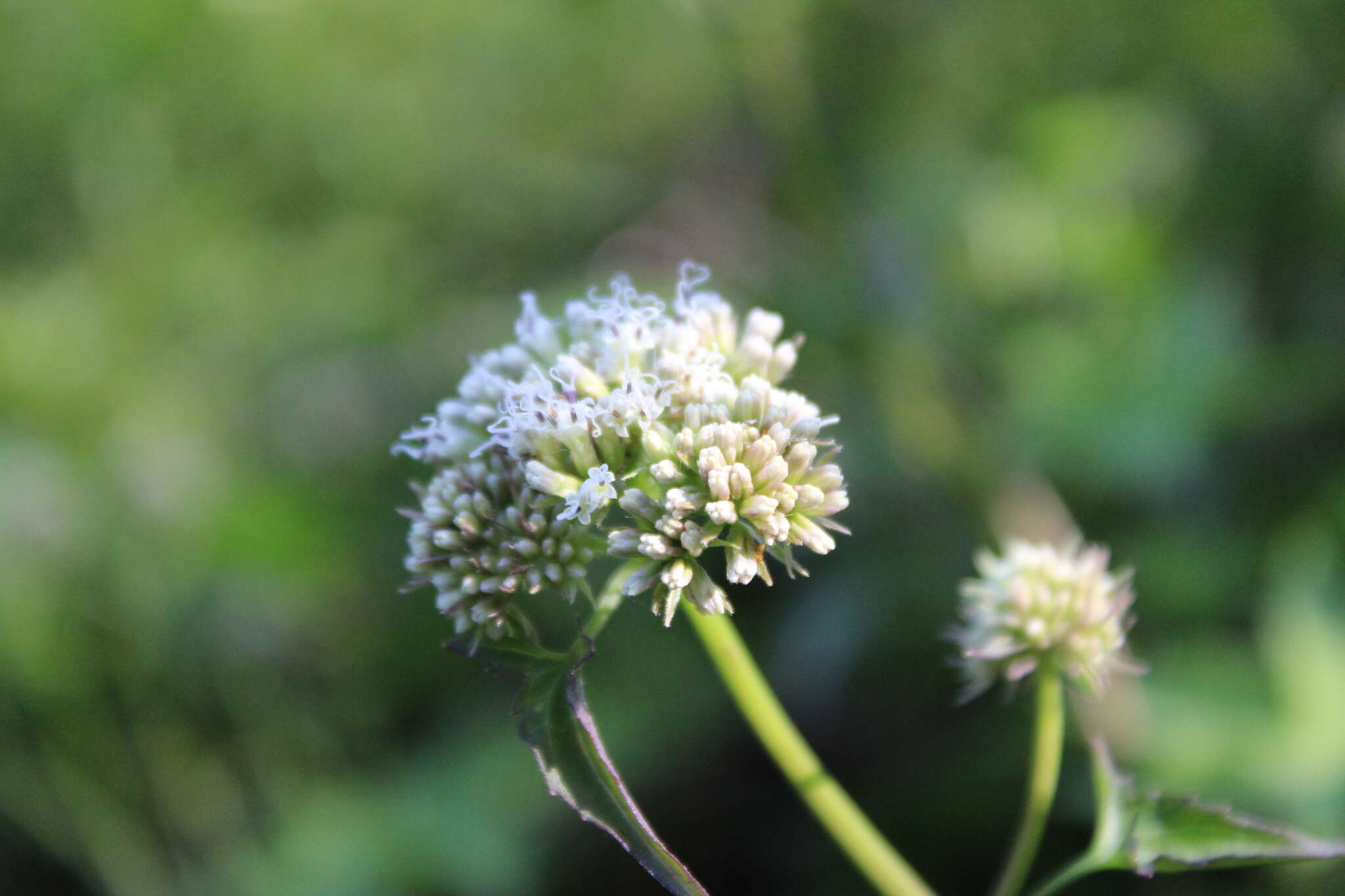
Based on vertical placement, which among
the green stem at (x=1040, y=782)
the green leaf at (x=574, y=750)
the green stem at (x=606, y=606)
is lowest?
the green stem at (x=1040, y=782)

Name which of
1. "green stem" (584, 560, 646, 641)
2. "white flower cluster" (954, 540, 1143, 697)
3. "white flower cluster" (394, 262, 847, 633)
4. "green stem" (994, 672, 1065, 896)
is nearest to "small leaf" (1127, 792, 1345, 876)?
"green stem" (994, 672, 1065, 896)

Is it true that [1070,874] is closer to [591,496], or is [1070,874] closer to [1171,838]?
[1171,838]

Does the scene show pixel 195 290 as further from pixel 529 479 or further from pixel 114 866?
pixel 529 479

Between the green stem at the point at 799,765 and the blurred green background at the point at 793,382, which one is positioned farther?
the blurred green background at the point at 793,382

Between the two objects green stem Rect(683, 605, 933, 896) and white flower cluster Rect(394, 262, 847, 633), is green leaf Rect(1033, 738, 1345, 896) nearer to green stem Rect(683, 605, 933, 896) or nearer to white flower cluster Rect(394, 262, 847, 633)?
green stem Rect(683, 605, 933, 896)

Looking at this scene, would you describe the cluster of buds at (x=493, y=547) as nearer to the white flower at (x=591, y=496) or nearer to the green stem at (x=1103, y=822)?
the white flower at (x=591, y=496)

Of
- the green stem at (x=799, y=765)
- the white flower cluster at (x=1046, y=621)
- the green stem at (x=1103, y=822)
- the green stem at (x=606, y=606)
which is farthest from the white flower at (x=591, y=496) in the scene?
the green stem at (x=1103, y=822)

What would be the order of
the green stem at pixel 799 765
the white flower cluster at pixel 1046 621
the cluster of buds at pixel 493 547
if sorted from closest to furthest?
the cluster of buds at pixel 493 547, the green stem at pixel 799 765, the white flower cluster at pixel 1046 621
